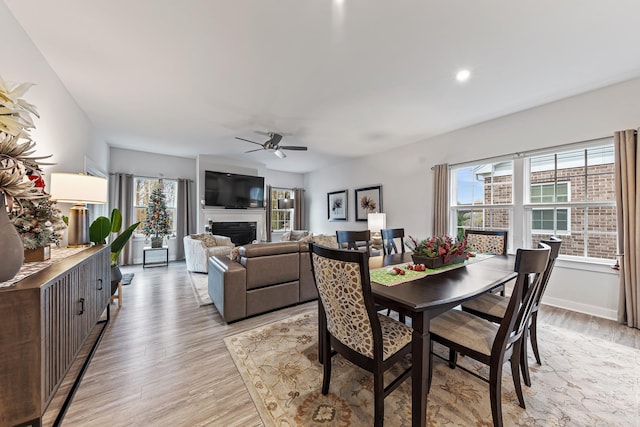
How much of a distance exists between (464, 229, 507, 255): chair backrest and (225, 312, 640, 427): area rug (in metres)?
1.03

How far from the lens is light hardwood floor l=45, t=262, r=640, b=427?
1.47 metres

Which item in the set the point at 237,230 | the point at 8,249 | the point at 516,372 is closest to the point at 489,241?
the point at 516,372

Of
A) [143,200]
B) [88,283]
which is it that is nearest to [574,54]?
[88,283]

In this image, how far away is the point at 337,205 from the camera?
6.84 metres

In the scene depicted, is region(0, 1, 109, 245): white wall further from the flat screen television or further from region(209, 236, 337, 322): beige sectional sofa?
the flat screen television

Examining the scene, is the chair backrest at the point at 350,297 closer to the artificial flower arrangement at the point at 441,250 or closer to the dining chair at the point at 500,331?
the dining chair at the point at 500,331

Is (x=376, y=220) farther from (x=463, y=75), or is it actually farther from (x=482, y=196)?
(x=463, y=75)

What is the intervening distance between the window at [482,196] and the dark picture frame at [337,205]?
9.22 feet

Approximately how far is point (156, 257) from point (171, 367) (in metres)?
4.68

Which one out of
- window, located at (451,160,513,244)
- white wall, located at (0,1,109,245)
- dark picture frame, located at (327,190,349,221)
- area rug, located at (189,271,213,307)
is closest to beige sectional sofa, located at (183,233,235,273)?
area rug, located at (189,271,213,307)

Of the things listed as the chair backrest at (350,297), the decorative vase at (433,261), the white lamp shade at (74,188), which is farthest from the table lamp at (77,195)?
the decorative vase at (433,261)

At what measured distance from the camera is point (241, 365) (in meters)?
1.92

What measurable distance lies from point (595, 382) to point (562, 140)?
2788 mm

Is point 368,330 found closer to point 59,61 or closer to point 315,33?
point 315,33
